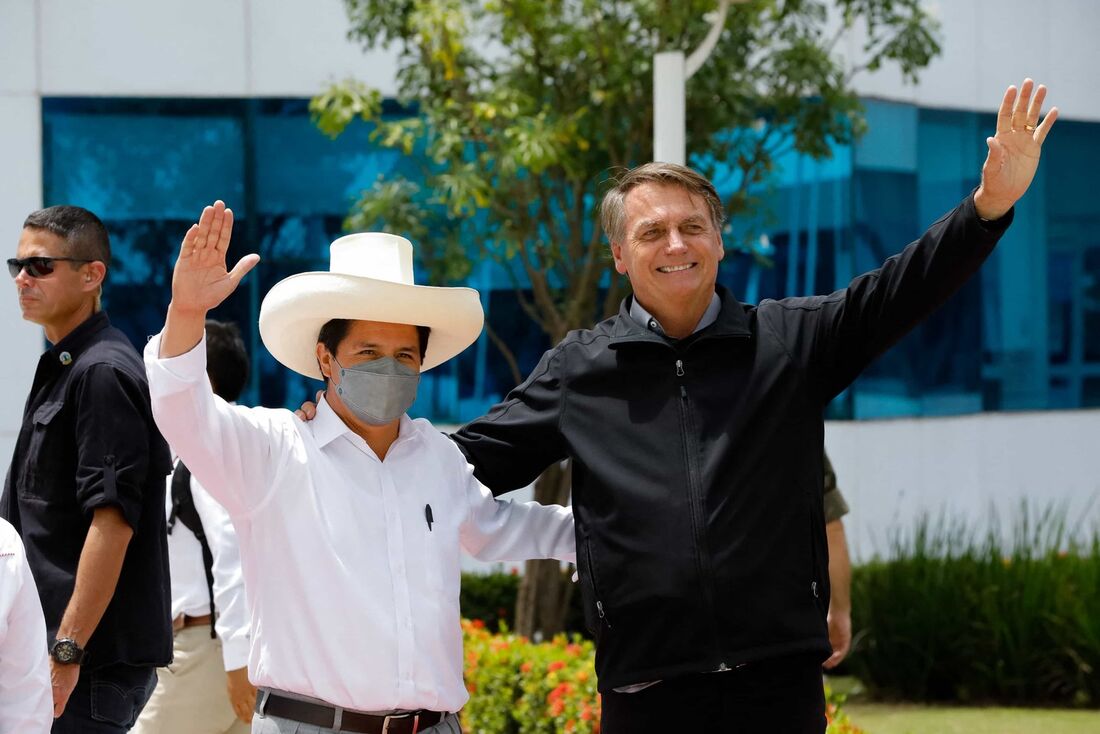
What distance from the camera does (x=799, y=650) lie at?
3170mm

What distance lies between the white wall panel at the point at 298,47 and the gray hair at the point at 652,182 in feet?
24.2

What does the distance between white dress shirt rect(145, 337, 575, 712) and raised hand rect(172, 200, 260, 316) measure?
12 cm

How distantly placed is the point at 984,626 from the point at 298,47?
242 inches

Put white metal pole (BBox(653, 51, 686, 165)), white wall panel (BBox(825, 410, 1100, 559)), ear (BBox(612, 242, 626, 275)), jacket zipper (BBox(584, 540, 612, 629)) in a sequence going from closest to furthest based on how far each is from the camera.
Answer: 1. jacket zipper (BBox(584, 540, 612, 629))
2. ear (BBox(612, 242, 626, 275))
3. white metal pole (BBox(653, 51, 686, 165))
4. white wall panel (BBox(825, 410, 1100, 559))

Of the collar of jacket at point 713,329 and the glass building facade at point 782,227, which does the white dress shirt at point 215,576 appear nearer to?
the collar of jacket at point 713,329

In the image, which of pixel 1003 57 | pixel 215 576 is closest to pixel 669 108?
pixel 215 576

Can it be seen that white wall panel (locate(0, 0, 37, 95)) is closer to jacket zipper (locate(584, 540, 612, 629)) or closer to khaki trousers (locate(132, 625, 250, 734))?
khaki trousers (locate(132, 625, 250, 734))

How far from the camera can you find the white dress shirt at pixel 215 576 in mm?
4492

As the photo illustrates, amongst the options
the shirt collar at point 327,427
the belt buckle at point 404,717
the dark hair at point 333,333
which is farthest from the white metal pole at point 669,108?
the belt buckle at point 404,717

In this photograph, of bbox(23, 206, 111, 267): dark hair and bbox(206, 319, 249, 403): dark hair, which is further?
bbox(206, 319, 249, 403): dark hair

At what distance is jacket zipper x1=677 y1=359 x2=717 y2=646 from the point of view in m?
3.16

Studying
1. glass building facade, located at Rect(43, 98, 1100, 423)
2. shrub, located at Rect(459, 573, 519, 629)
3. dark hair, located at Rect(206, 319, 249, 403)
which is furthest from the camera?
glass building facade, located at Rect(43, 98, 1100, 423)

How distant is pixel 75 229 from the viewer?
3.93m

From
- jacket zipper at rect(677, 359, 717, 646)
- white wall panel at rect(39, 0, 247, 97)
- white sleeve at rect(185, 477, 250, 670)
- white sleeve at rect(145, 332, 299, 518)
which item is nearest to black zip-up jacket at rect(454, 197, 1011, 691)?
jacket zipper at rect(677, 359, 717, 646)
